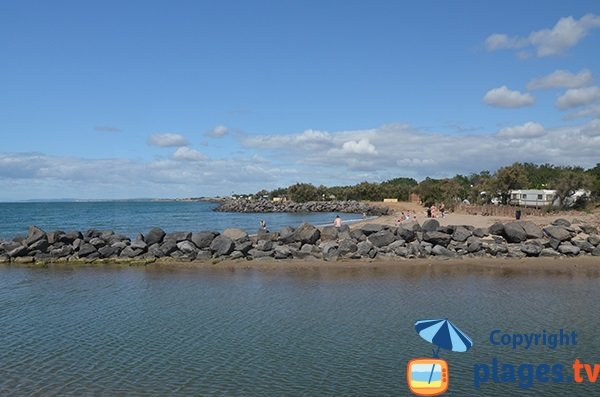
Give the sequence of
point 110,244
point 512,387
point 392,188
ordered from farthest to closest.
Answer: point 392,188 < point 110,244 < point 512,387

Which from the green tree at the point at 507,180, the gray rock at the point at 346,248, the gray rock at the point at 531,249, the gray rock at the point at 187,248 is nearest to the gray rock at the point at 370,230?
the gray rock at the point at 346,248

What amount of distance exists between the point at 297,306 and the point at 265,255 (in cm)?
1153

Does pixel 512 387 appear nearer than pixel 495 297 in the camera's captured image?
Yes

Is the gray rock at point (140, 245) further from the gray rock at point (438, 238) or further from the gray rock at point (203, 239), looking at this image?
the gray rock at point (438, 238)

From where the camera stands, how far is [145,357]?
38.8ft

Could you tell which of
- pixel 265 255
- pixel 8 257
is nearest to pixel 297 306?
pixel 265 255

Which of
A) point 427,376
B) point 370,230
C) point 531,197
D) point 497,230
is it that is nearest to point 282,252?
point 370,230

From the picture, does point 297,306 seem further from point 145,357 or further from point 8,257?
point 8,257

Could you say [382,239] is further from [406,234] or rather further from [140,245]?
[140,245]

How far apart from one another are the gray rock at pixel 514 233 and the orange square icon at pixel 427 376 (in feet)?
81.7

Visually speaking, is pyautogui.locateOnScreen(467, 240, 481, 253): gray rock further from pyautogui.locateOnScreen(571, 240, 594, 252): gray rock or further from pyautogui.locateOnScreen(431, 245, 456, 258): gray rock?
pyautogui.locateOnScreen(571, 240, 594, 252): gray rock

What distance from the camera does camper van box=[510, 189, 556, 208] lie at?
252ft

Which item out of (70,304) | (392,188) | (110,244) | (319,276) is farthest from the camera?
(392,188)

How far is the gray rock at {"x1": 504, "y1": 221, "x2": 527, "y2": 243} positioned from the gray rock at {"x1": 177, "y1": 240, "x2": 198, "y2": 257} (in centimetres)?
1820
